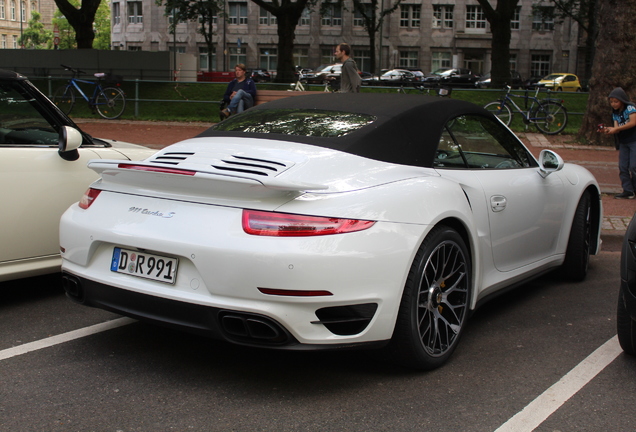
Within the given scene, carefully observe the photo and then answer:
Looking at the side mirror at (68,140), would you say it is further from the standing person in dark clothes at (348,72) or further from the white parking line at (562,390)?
the standing person in dark clothes at (348,72)

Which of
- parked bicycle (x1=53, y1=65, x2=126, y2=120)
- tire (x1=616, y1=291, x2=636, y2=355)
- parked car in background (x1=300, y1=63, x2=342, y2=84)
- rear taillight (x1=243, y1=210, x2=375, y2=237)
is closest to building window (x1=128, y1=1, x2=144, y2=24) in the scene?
parked car in background (x1=300, y1=63, x2=342, y2=84)

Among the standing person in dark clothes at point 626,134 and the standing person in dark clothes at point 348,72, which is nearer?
the standing person in dark clothes at point 626,134

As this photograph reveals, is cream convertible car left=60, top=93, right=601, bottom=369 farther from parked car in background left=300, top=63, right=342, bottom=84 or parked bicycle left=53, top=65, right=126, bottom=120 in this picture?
parked car in background left=300, top=63, right=342, bottom=84

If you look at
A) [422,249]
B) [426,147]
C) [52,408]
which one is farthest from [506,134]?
Answer: [52,408]

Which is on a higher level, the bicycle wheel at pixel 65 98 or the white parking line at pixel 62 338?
the bicycle wheel at pixel 65 98

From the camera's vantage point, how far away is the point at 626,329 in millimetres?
3955

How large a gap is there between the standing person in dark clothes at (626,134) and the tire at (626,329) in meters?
6.01

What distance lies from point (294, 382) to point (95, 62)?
87.8 ft

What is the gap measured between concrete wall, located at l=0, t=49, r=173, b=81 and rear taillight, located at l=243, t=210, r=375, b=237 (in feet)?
83.5

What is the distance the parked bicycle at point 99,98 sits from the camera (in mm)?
19484

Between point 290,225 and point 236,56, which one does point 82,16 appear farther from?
point 236,56

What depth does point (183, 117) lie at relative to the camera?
20562 millimetres

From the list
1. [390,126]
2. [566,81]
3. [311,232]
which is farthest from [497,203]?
[566,81]

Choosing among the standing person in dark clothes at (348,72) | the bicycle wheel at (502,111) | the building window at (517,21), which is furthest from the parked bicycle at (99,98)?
the building window at (517,21)
